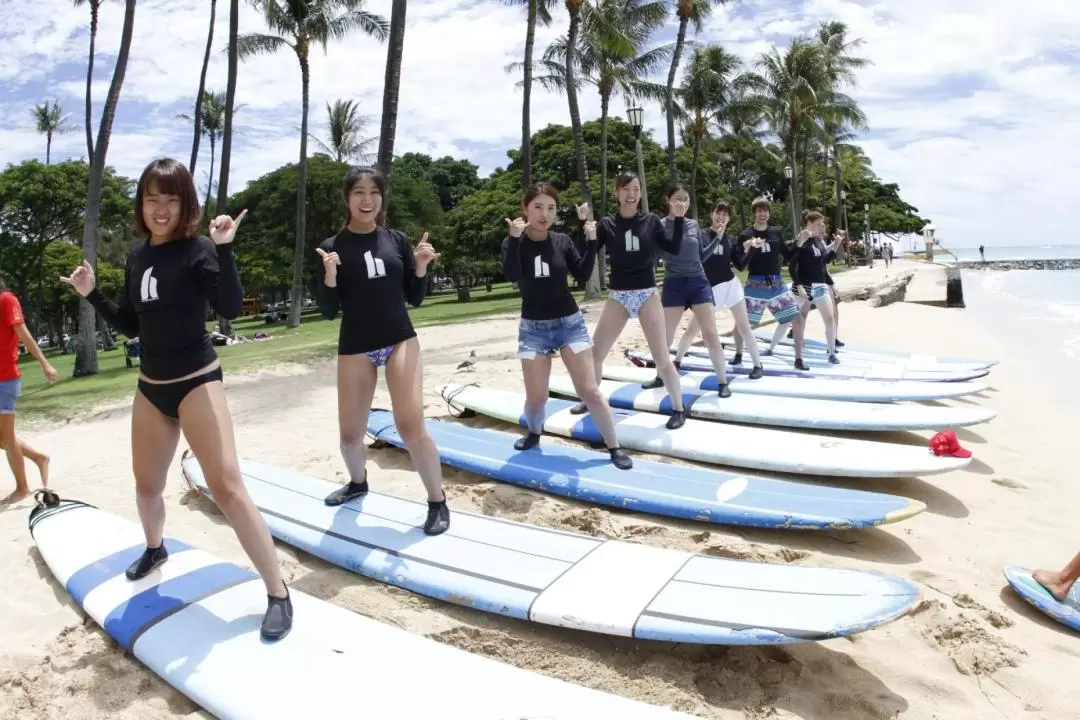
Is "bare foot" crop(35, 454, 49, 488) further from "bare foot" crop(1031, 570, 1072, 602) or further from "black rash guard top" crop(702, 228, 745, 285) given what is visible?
"bare foot" crop(1031, 570, 1072, 602)

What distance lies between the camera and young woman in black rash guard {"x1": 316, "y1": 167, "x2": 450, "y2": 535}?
12.9 feet

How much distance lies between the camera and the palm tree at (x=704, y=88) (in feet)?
103

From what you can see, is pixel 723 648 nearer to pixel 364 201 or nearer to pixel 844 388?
pixel 364 201

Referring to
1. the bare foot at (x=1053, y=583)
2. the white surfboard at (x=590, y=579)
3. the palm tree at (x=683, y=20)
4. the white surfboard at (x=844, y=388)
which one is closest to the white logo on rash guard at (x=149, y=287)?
the white surfboard at (x=590, y=579)

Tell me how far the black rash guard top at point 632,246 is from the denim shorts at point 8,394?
4.67 metres

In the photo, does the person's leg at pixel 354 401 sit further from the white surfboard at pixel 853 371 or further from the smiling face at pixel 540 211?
the white surfboard at pixel 853 371

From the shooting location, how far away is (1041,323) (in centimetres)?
1956

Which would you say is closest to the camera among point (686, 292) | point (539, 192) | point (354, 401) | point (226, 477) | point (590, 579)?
point (226, 477)

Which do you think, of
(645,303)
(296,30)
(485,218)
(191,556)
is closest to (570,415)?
(645,303)

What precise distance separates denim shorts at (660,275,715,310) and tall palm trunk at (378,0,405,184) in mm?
6931

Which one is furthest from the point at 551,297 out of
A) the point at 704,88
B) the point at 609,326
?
the point at 704,88

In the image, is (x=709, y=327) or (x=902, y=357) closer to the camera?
(x=709, y=327)

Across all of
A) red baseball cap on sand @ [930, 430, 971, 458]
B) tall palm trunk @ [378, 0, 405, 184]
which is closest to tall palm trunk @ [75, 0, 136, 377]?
tall palm trunk @ [378, 0, 405, 184]

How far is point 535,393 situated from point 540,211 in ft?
4.71
